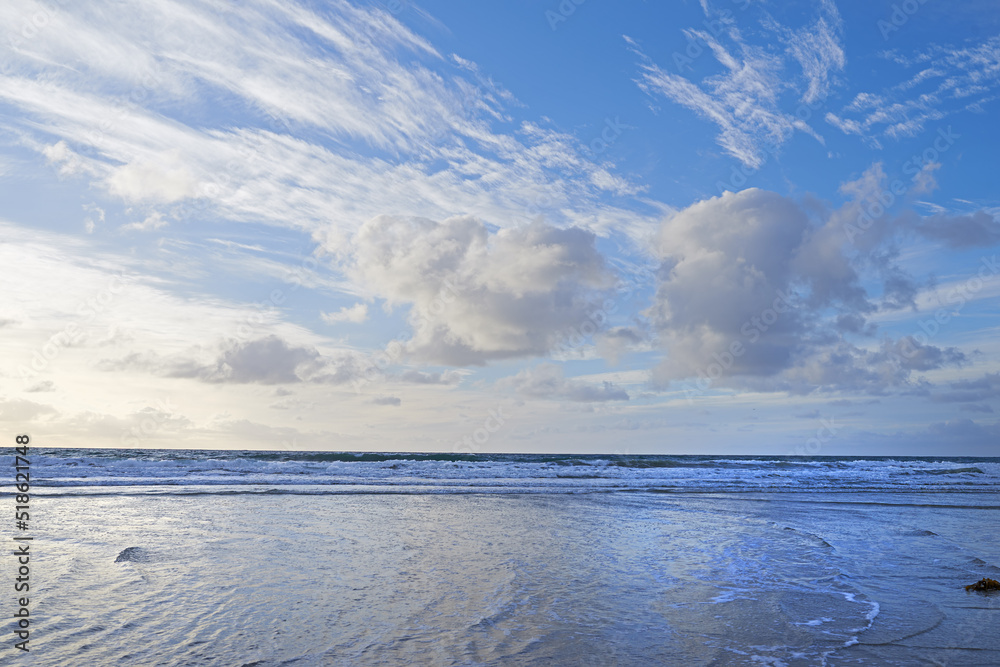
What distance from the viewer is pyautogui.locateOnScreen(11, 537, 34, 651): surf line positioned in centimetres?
629

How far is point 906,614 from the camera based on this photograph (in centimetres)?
789

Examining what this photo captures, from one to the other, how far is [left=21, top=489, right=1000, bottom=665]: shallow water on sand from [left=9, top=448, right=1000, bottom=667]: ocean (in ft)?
0.14

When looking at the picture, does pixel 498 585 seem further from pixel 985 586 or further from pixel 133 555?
pixel 985 586

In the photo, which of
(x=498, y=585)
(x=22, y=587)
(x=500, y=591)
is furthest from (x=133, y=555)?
(x=500, y=591)

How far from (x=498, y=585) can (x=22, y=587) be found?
21.2 ft

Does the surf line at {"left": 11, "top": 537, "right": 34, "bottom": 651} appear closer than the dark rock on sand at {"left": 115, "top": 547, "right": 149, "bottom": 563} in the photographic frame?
Yes

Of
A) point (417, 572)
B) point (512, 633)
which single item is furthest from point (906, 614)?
point (417, 572)

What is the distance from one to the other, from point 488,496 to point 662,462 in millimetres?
34071

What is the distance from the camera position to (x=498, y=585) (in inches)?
357

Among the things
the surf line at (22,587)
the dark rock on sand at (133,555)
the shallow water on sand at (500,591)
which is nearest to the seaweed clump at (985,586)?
the shallow water on sand at (500,591)

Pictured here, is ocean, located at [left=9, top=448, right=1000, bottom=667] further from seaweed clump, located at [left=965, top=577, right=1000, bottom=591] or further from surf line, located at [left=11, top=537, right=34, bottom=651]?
seaweed clump, located at [left=965, top=577, right=1000, bottom=591]

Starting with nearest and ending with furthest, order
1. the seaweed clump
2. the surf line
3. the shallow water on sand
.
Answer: the shallow water on sand
the surf line
the seaweed clump

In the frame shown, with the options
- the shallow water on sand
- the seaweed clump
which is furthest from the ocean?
the seaweed clump

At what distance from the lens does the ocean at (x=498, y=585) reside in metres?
6.19
